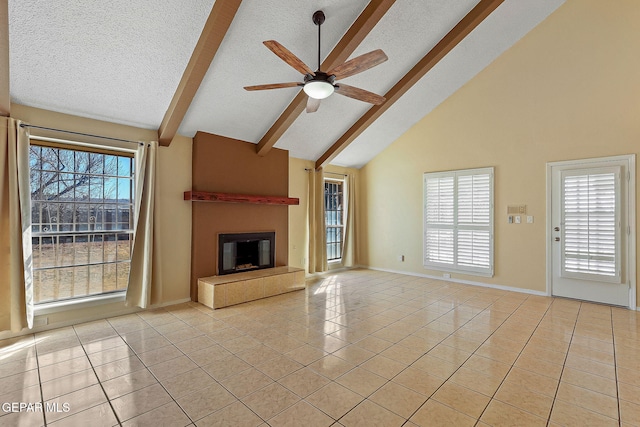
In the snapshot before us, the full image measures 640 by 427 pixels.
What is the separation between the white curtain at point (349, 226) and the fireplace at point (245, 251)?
83.5 inches

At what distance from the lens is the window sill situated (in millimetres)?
3572

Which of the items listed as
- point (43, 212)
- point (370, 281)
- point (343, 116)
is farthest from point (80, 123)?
point (370, 281)

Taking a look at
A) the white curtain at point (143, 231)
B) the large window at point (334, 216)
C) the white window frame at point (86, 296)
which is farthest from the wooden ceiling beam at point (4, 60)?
the large window at point (334, 216)

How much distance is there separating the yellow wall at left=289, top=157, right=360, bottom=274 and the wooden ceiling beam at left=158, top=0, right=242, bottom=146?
101 inches

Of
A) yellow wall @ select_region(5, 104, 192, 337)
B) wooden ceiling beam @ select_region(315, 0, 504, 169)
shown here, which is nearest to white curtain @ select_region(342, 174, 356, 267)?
wooden ceiling beam @ select_region(315, 0, 504, 169)

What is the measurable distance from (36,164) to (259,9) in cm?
311

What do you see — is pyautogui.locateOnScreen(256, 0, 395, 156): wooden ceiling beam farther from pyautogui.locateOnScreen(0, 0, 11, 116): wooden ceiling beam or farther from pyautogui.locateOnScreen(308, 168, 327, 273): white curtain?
pyautogui.locateOnScreen(0, 0, 11, 116): wooden ceiling beam

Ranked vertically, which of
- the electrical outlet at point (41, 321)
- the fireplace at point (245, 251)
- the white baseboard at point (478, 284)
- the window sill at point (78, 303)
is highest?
the fireplace at point (245, 251)

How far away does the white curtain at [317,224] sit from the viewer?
21.1 feet

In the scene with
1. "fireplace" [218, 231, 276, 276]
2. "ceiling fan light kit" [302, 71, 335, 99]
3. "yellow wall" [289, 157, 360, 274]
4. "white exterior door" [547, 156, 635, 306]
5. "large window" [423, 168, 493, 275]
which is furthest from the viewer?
"yellow wall" [289, 157, 360, 274]

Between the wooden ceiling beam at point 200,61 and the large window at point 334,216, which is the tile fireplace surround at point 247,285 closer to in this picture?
the large window at point 334,216

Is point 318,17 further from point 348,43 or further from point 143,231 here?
point 143,231

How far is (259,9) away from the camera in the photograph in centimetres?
310

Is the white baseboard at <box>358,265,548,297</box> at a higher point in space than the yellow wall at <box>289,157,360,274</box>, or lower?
lower
